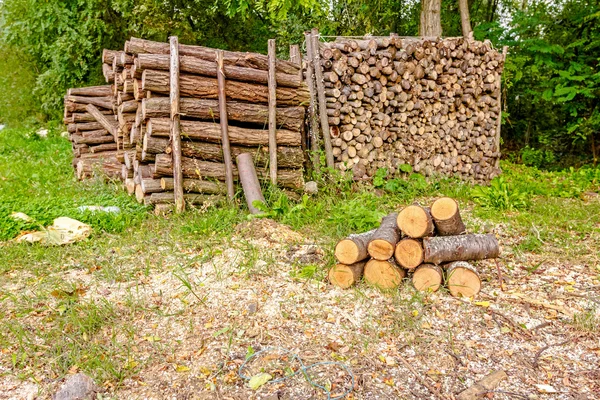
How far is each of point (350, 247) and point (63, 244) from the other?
10.6 feet

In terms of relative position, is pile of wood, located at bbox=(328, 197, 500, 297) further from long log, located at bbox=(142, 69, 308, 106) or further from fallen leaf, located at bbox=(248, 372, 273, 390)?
long log, located at bbox=(142, 69, 308, 106)

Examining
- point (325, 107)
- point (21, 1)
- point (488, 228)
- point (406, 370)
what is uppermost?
point (21, 1)

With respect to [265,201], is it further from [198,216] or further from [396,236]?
[396,236]

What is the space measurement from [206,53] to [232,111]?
2.67 feet

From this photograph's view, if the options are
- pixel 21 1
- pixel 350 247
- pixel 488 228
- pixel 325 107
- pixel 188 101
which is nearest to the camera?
pixel 350 247

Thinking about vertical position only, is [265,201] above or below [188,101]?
below

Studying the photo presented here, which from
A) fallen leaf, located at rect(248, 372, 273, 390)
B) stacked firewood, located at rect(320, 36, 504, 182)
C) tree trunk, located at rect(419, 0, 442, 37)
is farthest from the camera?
tree trunk, located at rect(419, 0, 442, 37)

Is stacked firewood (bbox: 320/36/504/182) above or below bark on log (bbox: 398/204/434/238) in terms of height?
above

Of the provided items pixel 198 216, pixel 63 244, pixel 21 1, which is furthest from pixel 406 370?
pixel 21 1

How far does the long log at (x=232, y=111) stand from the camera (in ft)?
19.6

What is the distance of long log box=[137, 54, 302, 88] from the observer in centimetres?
594

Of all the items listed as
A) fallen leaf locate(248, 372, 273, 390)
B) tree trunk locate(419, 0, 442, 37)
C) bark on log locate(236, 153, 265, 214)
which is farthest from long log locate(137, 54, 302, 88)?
tree trunk locate(419, 0, 442, 37)

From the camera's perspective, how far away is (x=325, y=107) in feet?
23.0

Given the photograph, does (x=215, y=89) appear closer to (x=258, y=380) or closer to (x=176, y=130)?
(x=176, y=130)
